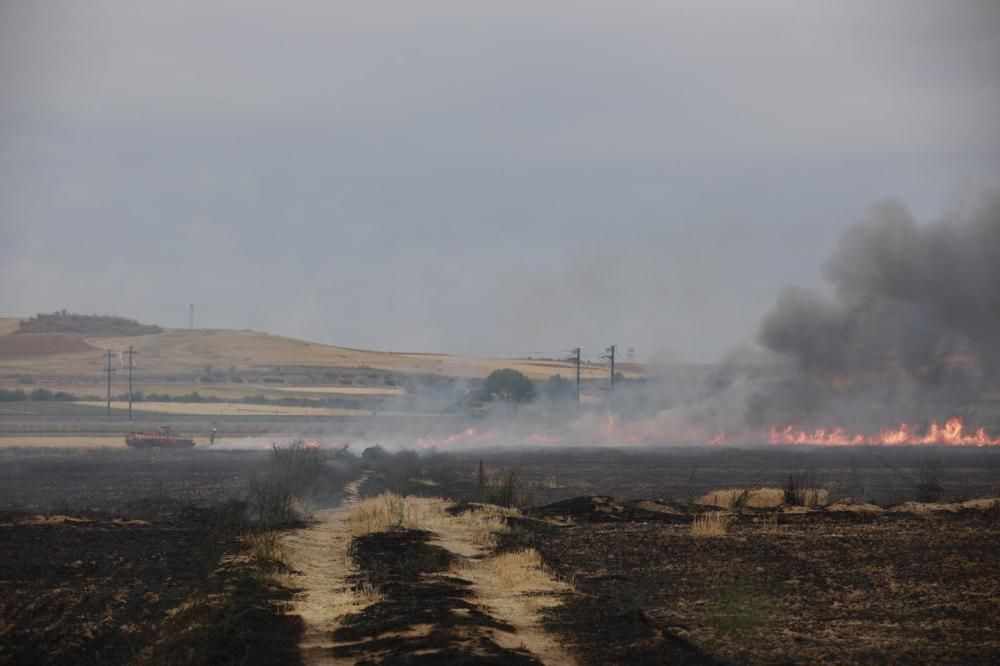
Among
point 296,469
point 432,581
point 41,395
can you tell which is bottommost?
point 432,581

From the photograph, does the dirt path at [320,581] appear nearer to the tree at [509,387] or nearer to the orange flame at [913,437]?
the orange flame at [913,437]

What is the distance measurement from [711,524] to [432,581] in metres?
12.6

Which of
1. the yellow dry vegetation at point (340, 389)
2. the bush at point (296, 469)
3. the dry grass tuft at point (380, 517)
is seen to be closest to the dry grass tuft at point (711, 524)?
the dry grass tuft at point (380, 517)

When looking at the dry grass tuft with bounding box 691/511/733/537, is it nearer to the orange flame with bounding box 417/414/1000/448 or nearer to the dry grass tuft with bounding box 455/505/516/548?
the dry grass tuft with bounding box 455/505/516/548

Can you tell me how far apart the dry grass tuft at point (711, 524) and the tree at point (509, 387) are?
383 feet

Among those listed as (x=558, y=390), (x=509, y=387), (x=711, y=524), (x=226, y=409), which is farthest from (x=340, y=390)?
(x=711, y=524)

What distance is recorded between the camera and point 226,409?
152 metres

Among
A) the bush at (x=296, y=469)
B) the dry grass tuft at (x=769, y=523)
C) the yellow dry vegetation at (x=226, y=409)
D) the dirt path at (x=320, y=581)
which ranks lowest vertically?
the dirt path at (x=320, y=581)

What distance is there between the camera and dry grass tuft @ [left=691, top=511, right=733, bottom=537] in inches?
1358

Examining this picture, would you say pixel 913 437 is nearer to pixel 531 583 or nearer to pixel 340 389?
pixel 340 389

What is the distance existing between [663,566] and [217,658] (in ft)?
43.2

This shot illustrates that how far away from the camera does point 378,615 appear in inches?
819

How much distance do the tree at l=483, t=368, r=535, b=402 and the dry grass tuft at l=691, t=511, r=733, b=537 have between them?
383 feet

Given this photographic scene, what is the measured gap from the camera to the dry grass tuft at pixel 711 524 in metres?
34.5
